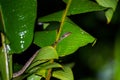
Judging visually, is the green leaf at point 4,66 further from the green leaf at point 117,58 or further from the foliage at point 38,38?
the green leaf at point 117,58

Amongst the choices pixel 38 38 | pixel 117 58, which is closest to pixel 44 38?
pixel 38 38

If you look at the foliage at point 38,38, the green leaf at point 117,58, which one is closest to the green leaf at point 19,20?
the foliage at point 38,38

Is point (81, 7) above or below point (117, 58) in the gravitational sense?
above

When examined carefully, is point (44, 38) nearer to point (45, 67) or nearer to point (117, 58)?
point (45, 67)

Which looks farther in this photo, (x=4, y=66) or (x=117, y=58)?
(x=117, y=58)

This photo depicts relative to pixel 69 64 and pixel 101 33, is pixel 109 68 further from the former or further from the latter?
pixel 69 64

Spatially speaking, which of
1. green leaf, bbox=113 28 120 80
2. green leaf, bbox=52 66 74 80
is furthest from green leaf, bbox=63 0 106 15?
green leaf, bbox=113 28 120 80
